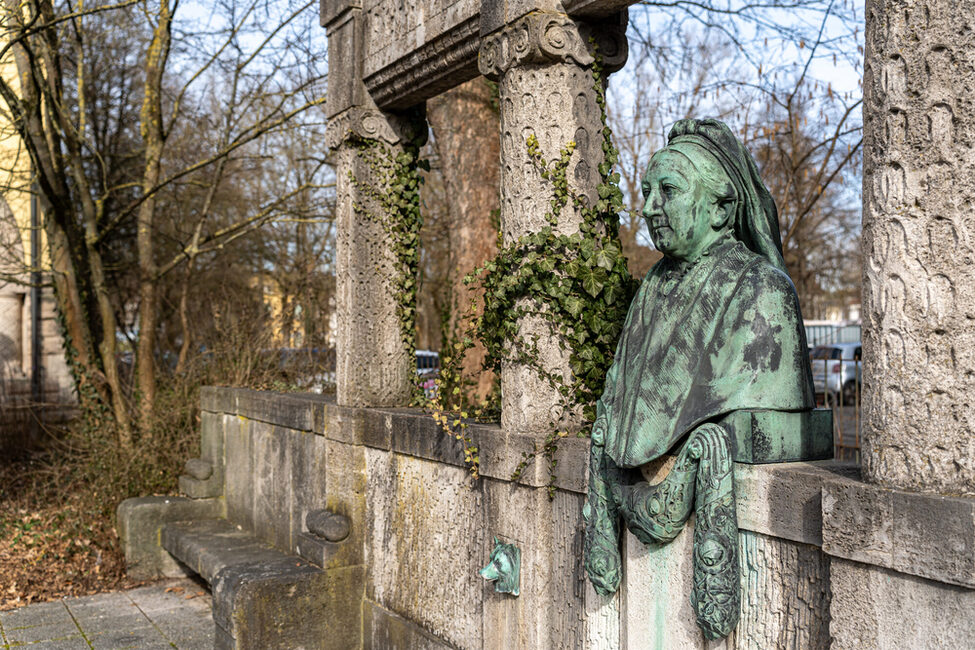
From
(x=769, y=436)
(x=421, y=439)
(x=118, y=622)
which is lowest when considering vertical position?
(x=118, y=622)

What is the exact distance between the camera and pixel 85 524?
8.16 meters

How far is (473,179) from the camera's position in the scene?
9.18 m

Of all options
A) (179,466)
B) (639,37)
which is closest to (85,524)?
(179,466)

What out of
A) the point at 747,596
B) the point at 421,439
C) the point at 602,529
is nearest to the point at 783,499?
the point at 747,596

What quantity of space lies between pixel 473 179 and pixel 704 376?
6.61m

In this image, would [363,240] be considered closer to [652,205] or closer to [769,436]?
[652,205]

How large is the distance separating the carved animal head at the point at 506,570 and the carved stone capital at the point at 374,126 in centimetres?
280

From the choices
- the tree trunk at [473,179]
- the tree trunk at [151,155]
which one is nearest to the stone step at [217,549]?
the tree trunk at [151,155]

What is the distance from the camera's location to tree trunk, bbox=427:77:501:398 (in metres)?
9.16

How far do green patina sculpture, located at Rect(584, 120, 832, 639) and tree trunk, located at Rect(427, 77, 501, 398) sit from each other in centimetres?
586

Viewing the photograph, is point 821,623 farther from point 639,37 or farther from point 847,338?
point 847,338

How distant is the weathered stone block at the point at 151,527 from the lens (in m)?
7.41

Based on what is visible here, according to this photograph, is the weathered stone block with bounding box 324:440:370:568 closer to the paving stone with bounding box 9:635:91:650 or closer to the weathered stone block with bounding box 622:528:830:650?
the paving stone with bounding box 9:635:91:650

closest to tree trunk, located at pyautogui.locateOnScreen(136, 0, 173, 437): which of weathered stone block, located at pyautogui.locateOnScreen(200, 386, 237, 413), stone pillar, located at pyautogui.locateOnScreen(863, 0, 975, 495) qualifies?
weathered stone block, located at pyautogui.locateOnScreen(200, 386, 237, 413)
